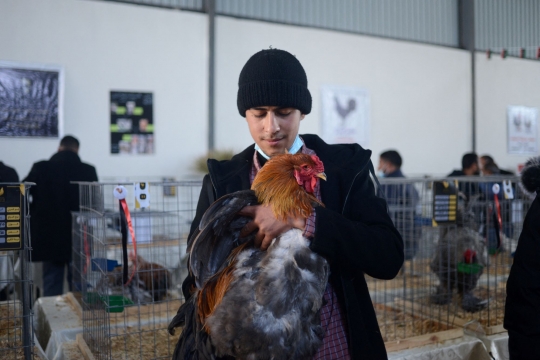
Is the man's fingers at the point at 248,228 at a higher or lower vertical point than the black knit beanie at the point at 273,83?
lower

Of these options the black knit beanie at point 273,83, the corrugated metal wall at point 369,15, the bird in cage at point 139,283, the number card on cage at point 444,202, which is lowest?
the bird in cage at point 139,283

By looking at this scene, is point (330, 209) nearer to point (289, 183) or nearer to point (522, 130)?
point (289, 183)

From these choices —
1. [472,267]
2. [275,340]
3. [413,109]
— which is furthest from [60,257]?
[413,109]

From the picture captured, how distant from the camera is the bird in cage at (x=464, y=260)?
3.22 metres

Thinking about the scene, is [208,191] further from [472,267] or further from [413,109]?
[413,109]

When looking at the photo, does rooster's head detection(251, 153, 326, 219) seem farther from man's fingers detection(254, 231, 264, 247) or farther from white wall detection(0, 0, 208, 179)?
white wall detection(0, 0, 208, 179)

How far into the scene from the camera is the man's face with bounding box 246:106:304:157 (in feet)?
4.46

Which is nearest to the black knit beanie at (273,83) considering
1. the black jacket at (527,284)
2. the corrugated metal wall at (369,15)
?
the black jacket at (527,284)

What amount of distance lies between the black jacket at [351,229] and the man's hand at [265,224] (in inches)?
3.1

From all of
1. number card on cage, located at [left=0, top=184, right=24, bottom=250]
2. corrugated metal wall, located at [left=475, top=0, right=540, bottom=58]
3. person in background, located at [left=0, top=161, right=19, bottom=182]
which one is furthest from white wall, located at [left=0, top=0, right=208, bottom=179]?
corrugated metal wall, located at [left=475, top=0, right=540, bottom=58]

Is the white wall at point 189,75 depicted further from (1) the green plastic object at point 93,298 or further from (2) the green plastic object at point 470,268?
(2) the green plastic object at point 470,268

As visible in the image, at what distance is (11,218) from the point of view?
191 cm

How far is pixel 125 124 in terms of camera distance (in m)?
6.36

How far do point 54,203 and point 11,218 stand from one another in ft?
8.69
